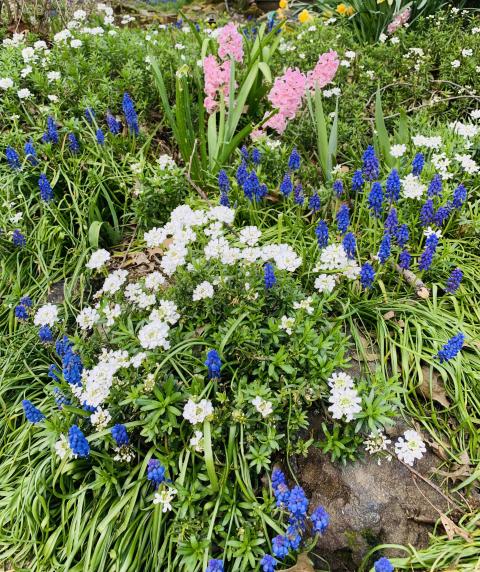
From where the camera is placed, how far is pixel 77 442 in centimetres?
204

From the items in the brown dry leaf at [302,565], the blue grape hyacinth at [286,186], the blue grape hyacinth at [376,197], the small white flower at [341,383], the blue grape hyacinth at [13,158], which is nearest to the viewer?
the brown dry leaf at [302,565]

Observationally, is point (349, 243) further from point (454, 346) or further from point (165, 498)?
point (165, 498)

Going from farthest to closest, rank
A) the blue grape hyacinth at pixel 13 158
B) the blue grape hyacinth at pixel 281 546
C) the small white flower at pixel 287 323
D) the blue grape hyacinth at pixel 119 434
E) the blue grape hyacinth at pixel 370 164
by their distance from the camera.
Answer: the blue grape hyacinth at pixel 13 158, the blue grape hyacinth at pixel 370 164, the small white flower at pixel 287 323, the blue grape hyacinth at pixel 119 434, the blue grape hyacinth at pixel 281 546

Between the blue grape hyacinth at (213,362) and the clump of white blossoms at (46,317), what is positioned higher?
the blue grape hyacinth at (213,362)

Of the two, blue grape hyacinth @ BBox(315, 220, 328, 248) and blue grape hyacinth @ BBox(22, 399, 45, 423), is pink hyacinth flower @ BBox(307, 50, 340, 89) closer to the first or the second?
blue grape hyacinth @ BBox(315, 220, 328, 248)

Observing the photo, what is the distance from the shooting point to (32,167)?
11.5 ft

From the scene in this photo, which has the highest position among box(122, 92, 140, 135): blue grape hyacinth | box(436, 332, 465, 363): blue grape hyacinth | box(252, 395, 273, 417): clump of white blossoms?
box(122, 92, 140, 135): blue grape hyacinth

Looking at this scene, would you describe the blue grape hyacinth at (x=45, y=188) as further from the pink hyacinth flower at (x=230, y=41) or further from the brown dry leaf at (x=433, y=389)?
the brown dry leaf at (x=433, y=389)

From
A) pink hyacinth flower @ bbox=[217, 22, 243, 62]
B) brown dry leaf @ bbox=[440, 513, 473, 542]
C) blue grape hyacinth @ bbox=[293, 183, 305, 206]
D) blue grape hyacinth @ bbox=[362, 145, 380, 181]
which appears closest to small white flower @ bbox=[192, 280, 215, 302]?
blue grape hyacinth @ bbox=[293, 183, 305, 206]

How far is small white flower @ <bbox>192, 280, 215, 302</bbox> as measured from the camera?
91.7 inches

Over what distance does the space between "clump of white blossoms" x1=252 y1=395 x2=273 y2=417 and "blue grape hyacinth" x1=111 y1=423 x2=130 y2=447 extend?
0.57m

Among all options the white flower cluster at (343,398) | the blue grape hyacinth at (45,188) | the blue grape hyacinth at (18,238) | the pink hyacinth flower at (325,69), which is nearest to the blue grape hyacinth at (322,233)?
the white flower cluster at (343,398)

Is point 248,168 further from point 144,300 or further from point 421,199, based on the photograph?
point 144,300

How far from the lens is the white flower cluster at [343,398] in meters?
2.09
